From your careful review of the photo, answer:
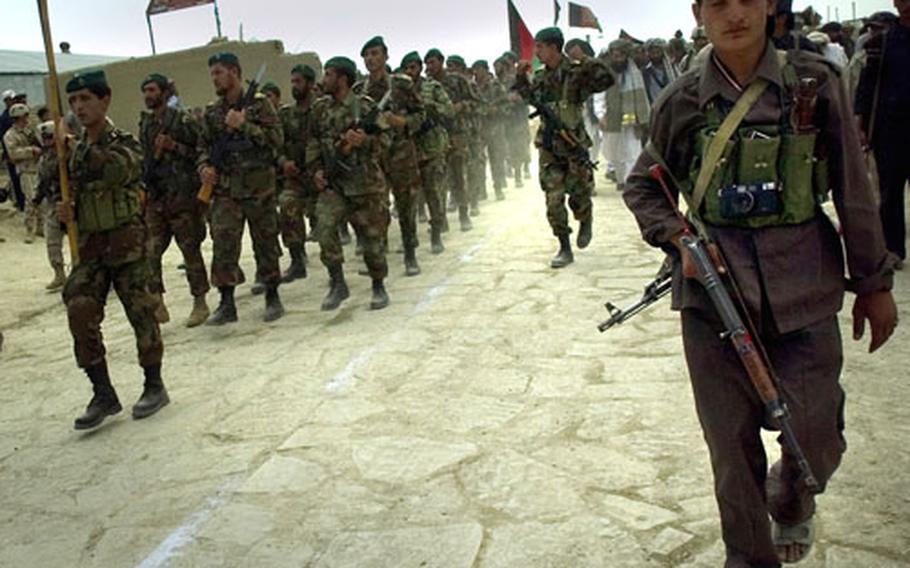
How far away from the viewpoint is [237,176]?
7012 millimetres

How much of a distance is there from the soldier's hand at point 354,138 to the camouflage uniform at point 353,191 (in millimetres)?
78

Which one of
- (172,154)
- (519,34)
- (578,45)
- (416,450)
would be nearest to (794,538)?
(416,450)

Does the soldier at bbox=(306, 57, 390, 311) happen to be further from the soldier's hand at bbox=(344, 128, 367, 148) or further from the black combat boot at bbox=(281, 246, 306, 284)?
the black combat boot at bbox=(281, 246, 306, 284)

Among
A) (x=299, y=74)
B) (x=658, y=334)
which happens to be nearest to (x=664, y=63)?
(x=299, y=74)

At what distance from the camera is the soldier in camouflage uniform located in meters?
14.3

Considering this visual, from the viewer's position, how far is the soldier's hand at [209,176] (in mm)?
6879

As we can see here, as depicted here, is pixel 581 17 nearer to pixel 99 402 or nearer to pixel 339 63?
pixel 339 63

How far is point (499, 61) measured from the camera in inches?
635

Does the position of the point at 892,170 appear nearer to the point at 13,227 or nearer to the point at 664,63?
the point at 664,63

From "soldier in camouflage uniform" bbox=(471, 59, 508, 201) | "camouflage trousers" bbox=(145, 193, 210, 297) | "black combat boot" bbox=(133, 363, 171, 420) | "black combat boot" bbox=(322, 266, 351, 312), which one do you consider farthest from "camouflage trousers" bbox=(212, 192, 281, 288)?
"soldier in camouflage uniform" bbox=(471, 59, 508, 201)

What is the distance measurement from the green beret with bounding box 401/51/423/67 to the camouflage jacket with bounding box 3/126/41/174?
6.28 m

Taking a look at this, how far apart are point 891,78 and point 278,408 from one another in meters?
4.81

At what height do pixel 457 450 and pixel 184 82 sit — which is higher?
pixel 184 82

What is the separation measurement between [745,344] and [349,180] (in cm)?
529
